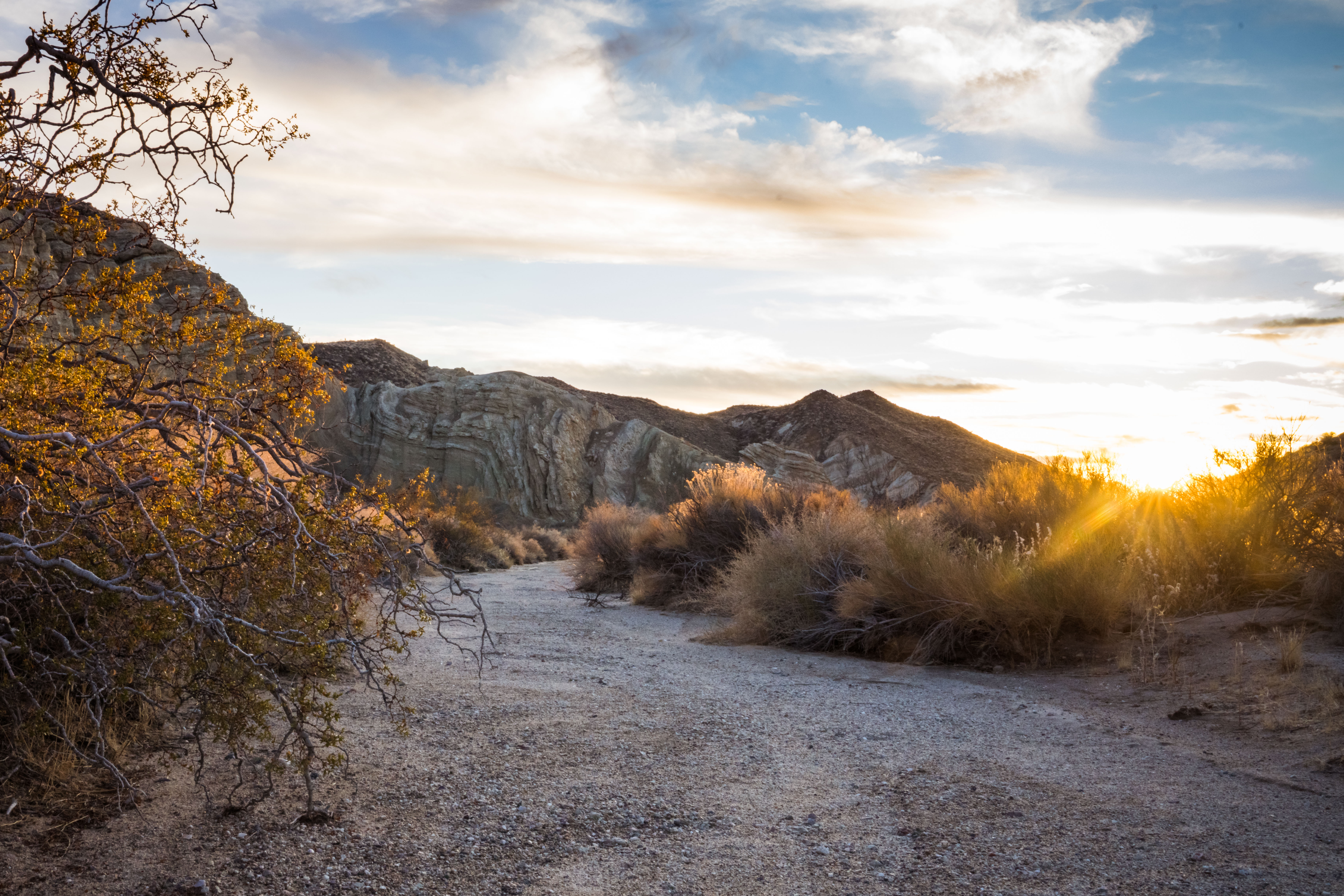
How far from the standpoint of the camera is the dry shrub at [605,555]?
1706cm

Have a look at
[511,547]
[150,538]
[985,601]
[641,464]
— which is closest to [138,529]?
[150,538]

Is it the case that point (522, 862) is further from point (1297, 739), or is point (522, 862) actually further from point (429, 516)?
point (429, 516)

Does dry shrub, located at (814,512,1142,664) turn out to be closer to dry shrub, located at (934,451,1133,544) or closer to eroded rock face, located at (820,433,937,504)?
dry shrub, located at (934,451,1133,544)

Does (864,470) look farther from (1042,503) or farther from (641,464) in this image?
(1042,503)

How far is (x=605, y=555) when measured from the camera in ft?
58.1

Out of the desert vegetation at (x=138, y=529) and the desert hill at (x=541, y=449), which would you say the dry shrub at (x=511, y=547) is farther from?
the desert vegetation at (x=138, y=529)

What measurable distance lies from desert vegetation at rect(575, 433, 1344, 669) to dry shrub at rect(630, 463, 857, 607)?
152 centimetres

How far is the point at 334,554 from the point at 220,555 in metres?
0.68

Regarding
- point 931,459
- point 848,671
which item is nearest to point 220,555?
point 848,671

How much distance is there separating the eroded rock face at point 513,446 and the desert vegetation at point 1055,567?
80.9 ft

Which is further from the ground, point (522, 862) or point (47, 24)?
point (47, 24)

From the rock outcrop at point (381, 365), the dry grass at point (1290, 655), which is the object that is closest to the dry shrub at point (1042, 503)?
the dry grass at point (1290, 655)

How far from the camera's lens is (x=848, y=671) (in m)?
8.81

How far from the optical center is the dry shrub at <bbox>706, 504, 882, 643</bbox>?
10609 mm
